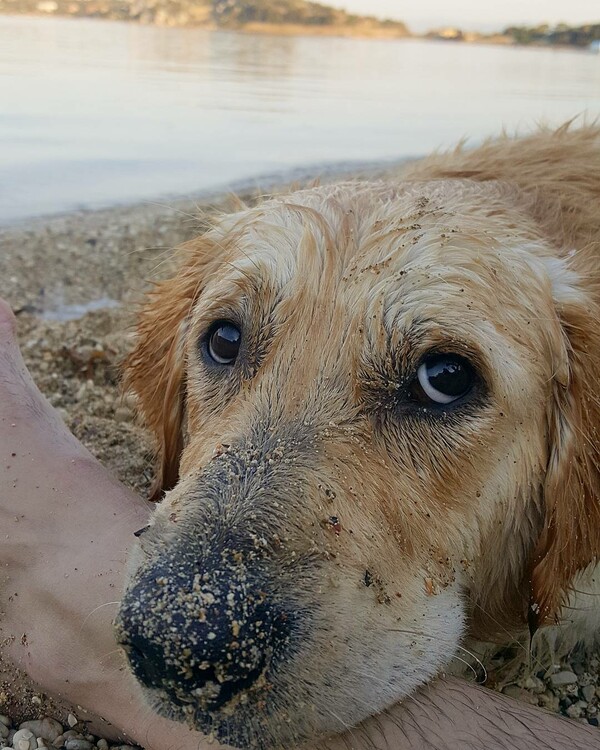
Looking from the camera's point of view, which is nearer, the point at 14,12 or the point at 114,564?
the point at 114,564

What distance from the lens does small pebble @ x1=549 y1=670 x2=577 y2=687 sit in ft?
11.5

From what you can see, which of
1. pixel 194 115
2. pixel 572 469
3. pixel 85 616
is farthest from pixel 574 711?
pixel 194 115

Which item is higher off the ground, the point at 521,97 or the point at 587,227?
the point at 587,227

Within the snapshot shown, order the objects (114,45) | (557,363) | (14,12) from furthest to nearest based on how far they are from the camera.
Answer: (14,12)
(114,45)
(557,363)

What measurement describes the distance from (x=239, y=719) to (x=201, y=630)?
31 cm

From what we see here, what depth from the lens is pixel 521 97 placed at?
23.3 m

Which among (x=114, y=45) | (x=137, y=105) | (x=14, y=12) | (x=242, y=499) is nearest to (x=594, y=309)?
(x=242, y=499)

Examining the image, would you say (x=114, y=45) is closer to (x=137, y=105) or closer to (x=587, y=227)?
(x=137, y=105)

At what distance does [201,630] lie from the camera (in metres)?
1.87

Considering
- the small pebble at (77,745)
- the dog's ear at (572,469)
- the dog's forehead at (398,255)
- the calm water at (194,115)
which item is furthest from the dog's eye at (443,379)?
the calm water at (194,115)

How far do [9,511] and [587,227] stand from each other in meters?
2.70

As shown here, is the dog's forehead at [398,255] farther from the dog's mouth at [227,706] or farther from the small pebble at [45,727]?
the small pebble at [45,727]

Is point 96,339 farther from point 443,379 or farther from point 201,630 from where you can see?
point 201,630

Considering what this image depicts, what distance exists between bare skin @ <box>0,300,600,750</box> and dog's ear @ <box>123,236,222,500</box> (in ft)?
1.37
